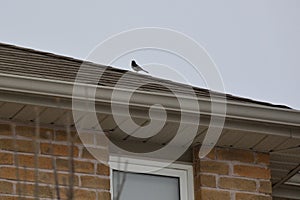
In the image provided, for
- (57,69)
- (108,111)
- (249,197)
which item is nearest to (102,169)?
(108,111)

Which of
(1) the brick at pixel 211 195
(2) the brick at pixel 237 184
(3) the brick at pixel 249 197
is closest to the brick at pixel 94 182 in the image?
(1) the brick at pixel 211 195

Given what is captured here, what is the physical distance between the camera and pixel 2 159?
7.92m

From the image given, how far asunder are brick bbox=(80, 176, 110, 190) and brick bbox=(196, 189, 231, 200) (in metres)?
0.73

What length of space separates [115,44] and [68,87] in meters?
1.43

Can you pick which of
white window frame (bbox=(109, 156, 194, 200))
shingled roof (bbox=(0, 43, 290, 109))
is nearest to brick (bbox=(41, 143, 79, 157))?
white window frame (bbox=(109, 156, 194, 200))

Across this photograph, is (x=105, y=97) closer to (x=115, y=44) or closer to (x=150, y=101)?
(x=150, y=101)

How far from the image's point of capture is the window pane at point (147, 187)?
8312mm

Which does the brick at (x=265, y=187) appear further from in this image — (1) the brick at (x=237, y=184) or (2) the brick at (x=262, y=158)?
(2) the brick at (x=262, y=158)

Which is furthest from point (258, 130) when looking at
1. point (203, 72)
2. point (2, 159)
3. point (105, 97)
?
point (2, 159)

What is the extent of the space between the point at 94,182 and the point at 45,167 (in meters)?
0.38

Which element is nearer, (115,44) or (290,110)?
(290,110)

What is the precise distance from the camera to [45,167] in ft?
26.3

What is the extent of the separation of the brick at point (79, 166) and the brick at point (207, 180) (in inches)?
33.8

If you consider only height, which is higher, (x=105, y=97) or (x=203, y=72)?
(x=203, y=72)
